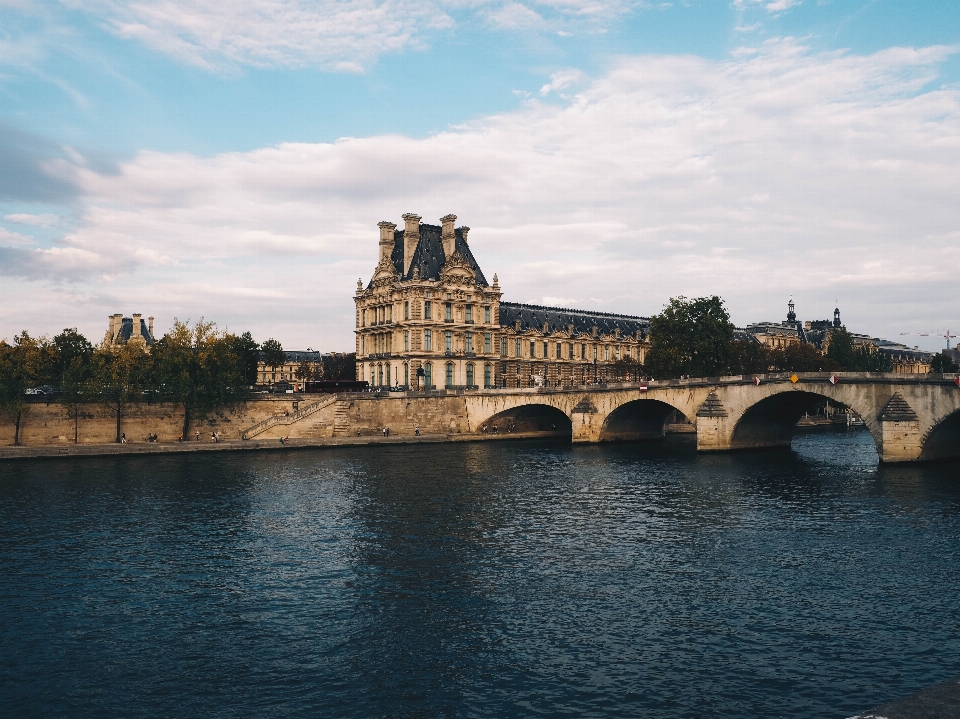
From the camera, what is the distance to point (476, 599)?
30328mm

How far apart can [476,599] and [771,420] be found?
204ft

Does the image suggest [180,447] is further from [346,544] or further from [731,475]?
[731,475]

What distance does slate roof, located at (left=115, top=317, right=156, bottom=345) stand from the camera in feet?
539

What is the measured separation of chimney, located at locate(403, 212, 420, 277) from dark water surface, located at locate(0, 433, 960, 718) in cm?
6636

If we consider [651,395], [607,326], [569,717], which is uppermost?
[607,326]

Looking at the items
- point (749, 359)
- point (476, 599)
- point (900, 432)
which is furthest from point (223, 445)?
point (749, 359)

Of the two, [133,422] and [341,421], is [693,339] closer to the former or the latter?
[341,421]

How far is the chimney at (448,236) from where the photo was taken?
121 m

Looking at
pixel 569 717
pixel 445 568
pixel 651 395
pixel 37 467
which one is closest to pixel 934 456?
pixel 651 395

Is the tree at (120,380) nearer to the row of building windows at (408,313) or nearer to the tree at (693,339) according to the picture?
the row of building windows at (408,313)

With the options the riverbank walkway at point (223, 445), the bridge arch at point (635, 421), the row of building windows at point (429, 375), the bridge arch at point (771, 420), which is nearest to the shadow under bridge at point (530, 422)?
the riverbank walkway at point (223, 445)

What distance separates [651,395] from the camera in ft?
290

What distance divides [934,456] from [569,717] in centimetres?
5743

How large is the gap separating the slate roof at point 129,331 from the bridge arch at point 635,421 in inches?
4253
